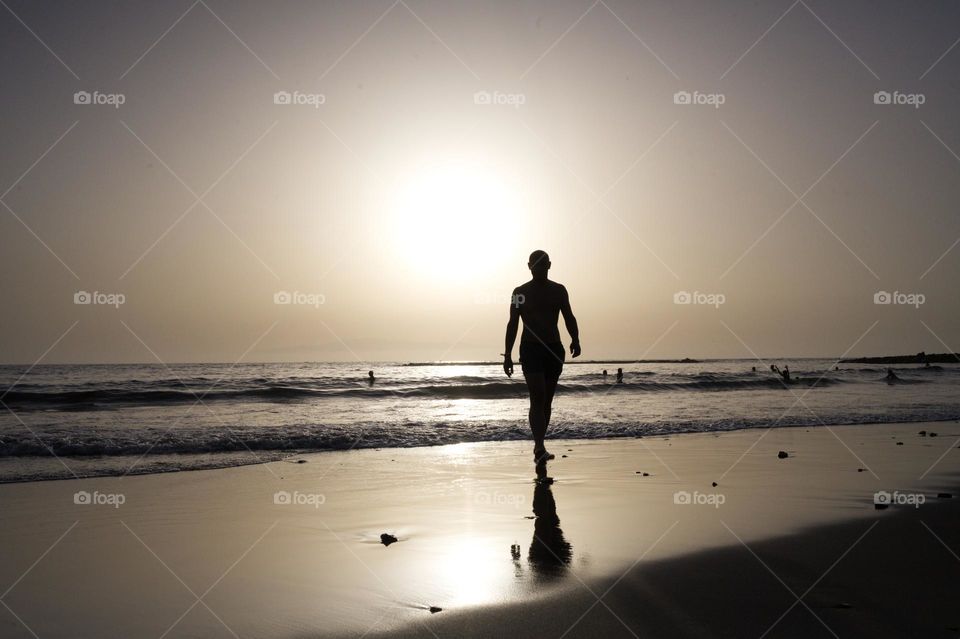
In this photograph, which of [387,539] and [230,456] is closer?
[387,539]

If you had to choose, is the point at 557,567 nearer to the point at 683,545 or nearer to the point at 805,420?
the point at 683,545

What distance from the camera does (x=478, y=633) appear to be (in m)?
3.04

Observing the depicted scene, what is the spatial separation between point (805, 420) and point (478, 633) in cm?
1416

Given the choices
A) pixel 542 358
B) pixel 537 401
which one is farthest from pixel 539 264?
pixel 537 401

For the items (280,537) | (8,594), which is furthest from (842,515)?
(8,594)

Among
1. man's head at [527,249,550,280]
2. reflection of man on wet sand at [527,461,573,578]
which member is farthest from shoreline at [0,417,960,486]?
reflection of man on wet sand at [527,461,573,578]

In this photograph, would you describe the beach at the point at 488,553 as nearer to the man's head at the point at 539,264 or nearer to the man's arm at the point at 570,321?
the man's arm at the point at 570,321

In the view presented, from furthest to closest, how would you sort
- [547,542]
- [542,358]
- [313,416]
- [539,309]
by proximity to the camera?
1. [313,416]
2. [539,309]
3. [542,358]
4. [547,542]

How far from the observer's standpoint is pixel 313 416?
56.4 ft

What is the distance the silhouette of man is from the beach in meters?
0.68

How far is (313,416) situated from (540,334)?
1046cm

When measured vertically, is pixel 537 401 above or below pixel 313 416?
below

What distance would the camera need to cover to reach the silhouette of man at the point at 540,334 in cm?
801

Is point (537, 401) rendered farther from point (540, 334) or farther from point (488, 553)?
point (488, 553)
